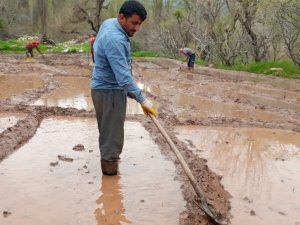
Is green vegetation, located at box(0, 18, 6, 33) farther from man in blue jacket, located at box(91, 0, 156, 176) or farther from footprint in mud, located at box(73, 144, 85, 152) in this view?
man in blue jacket, located at box(91, 0, 156, 176)

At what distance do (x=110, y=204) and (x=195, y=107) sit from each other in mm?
6098

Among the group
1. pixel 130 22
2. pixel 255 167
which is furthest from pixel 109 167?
pixel 255 167

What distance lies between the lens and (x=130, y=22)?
14.0 feet

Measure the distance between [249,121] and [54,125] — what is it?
389 cm

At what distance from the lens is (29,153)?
579 cm

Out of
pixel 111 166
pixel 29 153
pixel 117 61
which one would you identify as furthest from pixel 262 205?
pixel 29 153

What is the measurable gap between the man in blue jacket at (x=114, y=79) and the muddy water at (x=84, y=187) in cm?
39

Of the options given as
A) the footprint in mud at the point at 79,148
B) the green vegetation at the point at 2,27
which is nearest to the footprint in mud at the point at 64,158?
the footprint in mud at the point at 79,148

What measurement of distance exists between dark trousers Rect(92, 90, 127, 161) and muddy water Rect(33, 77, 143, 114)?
423 centimetres

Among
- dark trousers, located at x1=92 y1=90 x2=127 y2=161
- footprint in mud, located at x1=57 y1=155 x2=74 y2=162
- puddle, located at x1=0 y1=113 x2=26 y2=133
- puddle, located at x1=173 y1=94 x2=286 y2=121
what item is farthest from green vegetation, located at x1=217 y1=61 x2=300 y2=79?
dark trousers, located at x1=92 y1=90 x2=127 y2=161

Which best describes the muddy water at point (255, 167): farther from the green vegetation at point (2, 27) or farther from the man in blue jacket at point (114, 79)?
the green vegetation at point (2, 27)

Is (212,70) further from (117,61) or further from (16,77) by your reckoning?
(117,61)

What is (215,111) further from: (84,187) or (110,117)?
(84,187)

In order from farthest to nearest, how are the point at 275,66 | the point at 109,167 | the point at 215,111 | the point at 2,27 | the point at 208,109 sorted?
the point at 2,27
the point at 275,66
the point at 208,109
the point at 215,111
the point at 109,167
